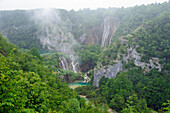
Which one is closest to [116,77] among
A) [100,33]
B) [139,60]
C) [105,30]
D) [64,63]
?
[139,60]

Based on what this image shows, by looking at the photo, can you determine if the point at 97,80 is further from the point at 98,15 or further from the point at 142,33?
the point at 98,15

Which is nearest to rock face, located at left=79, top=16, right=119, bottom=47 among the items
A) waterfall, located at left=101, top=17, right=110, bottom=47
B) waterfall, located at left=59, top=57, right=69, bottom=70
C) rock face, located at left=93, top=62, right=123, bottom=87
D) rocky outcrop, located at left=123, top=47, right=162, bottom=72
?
waterfall, located at left=101, top=17, right=110, bottom=47

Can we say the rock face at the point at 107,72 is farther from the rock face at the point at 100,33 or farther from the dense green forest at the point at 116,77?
the rock face at the point at 100,33

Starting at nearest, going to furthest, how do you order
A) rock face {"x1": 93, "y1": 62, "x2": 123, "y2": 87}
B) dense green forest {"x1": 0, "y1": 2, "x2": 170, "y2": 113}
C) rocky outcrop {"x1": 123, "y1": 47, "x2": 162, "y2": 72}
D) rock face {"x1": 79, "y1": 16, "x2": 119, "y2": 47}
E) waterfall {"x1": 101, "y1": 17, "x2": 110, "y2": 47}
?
dense green forest {"x1": 0, "y1": 2, "x2": 170, "y2": 113} → rocky outcrop {"x1": 123, "y1": 47, "x2": 162, "y2": 72} → rock face {"x1": 93, "y1": 62, "x2": 123, "y2": 87} → waterfall {"x1": 101, "y1": 17, "x2": 110, "y2": 47} → rock face {"x1": 79, "y1": 16, "x2": 119, "y2": 47}

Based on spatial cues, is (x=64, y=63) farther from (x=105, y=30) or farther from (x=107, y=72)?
(x=105, y=30)

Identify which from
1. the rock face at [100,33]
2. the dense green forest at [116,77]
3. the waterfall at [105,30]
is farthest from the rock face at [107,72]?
the rock face at [100,33]

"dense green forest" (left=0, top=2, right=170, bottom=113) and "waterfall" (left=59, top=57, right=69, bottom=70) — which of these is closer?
"dense green forest" (left=0, top=2, right=170, bottom=113)

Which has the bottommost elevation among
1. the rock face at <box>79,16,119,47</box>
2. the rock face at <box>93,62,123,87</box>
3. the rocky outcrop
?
the rock face at <box>93,62,123,87</box>

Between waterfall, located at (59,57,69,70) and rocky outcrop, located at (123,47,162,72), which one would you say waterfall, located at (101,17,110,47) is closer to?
waterfall, located at (59,57,69,70)

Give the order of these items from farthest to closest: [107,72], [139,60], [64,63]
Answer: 1. [64,63]
2. [107,72]
3. [139,60]
